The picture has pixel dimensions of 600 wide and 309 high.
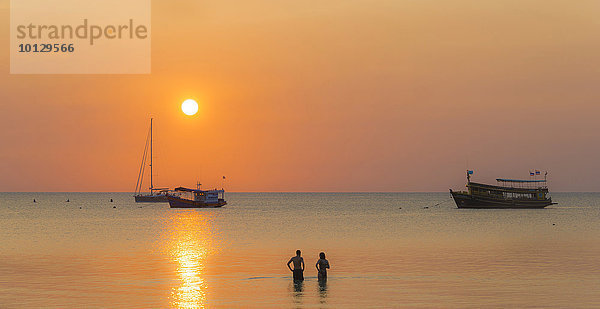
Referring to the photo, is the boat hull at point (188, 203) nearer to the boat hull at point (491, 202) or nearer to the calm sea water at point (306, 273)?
the boat hull at point (491, 202)

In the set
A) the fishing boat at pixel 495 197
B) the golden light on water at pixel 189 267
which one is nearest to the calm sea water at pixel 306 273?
the golden light on water at pixel 189 267

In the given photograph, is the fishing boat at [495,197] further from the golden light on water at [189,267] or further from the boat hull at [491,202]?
the golden light on water at [189,267]

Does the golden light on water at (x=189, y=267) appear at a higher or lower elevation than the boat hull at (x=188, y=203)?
lower

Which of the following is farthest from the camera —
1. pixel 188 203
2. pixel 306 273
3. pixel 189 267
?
pixel 188 203

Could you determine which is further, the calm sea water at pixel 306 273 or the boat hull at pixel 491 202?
the boat hull at pixel 491 202

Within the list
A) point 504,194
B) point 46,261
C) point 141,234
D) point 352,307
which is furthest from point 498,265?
point 504,194

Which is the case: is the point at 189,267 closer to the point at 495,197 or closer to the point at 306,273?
the point at 306,273

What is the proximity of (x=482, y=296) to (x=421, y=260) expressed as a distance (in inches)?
707

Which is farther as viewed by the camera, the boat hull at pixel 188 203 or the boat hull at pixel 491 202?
the boat hull at pixel 188 203

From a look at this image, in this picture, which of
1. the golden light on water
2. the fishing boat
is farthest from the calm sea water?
the fishing boat

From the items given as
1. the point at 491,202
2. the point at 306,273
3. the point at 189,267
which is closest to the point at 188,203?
the point at 491,202

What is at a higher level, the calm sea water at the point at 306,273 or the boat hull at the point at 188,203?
the boat hull at the point at 188,203

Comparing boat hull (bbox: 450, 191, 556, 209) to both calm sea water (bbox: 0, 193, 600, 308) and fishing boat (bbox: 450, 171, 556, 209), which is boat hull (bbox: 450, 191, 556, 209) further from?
calm sea water (bbox: 0, 193, 600, 308)

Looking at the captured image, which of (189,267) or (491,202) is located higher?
(491,202)
